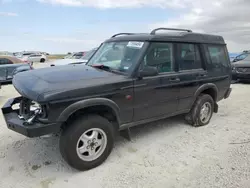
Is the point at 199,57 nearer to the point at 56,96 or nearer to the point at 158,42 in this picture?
the point at 158,42

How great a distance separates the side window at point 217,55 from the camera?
A: 16.6 ft

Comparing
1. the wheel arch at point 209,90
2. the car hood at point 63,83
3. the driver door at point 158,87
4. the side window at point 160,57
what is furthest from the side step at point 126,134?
the wheel arch at point 209,90

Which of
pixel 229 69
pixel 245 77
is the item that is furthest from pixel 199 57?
pixel 245 77

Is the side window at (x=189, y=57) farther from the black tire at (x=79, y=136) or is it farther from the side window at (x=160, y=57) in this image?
the black tire at (x=79, y=136)

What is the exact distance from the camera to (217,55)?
5277mm

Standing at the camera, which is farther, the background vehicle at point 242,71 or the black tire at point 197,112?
the background vehicle at point 242,71

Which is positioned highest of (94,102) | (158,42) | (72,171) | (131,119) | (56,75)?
(158,42)

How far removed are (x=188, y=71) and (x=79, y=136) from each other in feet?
8.54

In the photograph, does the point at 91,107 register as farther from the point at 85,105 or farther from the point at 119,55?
the point at 119,55

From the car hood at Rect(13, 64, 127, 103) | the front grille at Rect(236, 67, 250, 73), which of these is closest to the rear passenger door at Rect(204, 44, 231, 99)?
the car hood at Rect(13, 64, 127, 103)

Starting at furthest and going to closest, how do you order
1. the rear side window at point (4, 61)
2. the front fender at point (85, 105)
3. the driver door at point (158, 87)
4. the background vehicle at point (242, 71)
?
the rear side window at point (4, 61)
the background vehicle at point (242, 71)
the driver door at point (158, 87)
the front fender at point (85, 105)

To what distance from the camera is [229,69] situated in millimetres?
5574

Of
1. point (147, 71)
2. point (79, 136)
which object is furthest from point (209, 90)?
point (79, 136)

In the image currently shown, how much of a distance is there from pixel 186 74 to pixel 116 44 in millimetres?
1503
